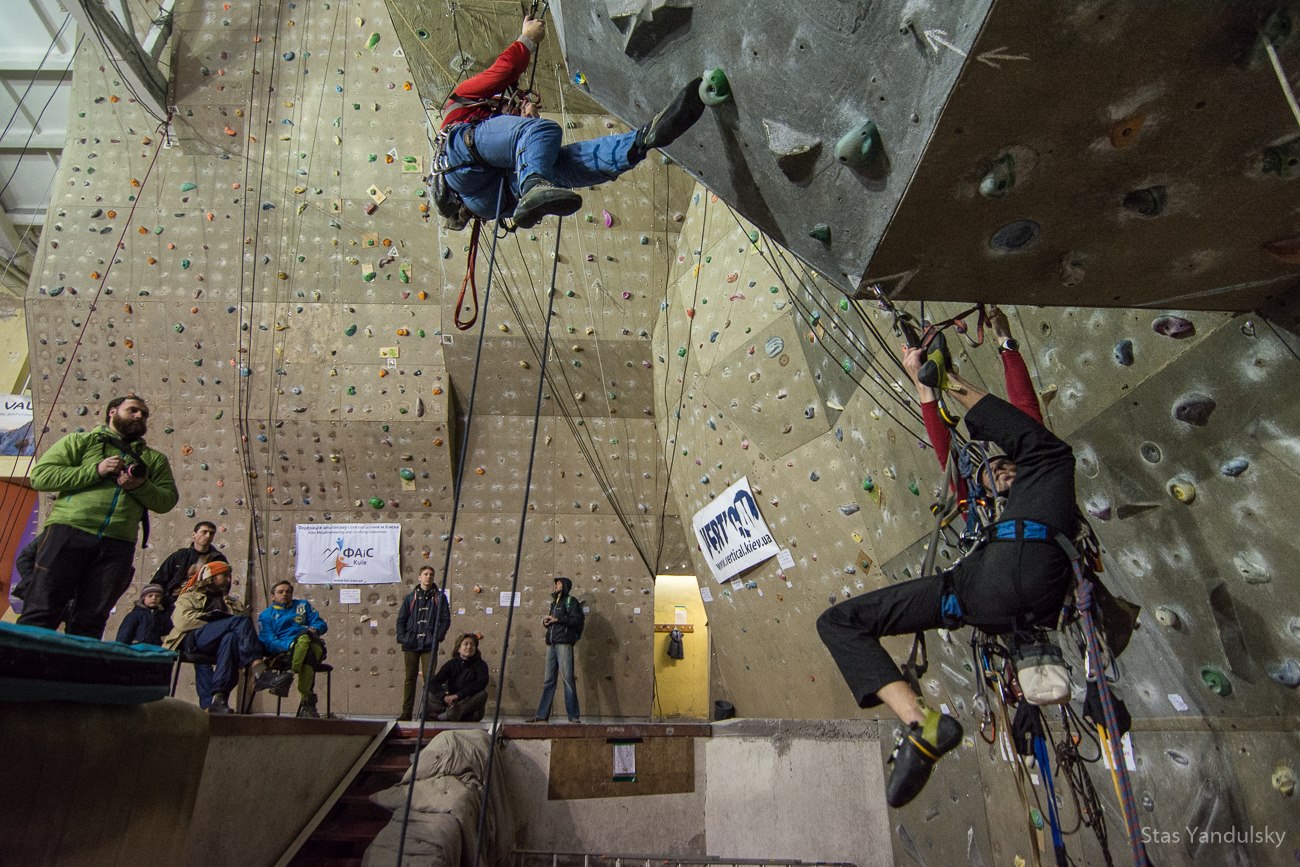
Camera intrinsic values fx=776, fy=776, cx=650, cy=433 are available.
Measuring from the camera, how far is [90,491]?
257 centimetres

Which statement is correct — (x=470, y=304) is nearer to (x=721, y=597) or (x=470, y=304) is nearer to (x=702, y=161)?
(x=721, y=597)

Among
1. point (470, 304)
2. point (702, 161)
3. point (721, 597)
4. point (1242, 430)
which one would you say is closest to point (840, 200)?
point (702, 161)

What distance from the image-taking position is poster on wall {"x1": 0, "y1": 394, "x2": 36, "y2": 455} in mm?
8203

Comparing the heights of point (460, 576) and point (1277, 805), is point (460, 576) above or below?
above

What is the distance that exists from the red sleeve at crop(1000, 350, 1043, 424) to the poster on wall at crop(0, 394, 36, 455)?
9502mm

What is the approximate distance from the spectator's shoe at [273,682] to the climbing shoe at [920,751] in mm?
3282

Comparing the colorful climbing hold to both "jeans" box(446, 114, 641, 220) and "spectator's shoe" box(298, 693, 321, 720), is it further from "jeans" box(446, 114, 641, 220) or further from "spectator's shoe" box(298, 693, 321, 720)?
"spectator's shoe" box(298, 693, 321, 720)

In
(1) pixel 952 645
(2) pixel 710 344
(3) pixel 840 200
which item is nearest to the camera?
(3) pixel 840 200

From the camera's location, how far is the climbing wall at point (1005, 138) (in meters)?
1.14

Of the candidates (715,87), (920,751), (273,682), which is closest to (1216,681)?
(920,751)

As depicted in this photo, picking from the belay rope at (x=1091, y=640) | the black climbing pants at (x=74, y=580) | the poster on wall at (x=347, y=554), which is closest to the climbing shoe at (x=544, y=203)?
the belay rope at (x=1091, y=640)

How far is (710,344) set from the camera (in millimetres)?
5031

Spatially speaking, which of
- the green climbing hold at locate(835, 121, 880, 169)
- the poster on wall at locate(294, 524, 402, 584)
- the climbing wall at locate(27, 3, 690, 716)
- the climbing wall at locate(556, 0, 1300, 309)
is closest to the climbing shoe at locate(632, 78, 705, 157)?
the climbing wall at locate(556, 0, 1300, 309)

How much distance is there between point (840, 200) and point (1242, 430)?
45.0 inches
